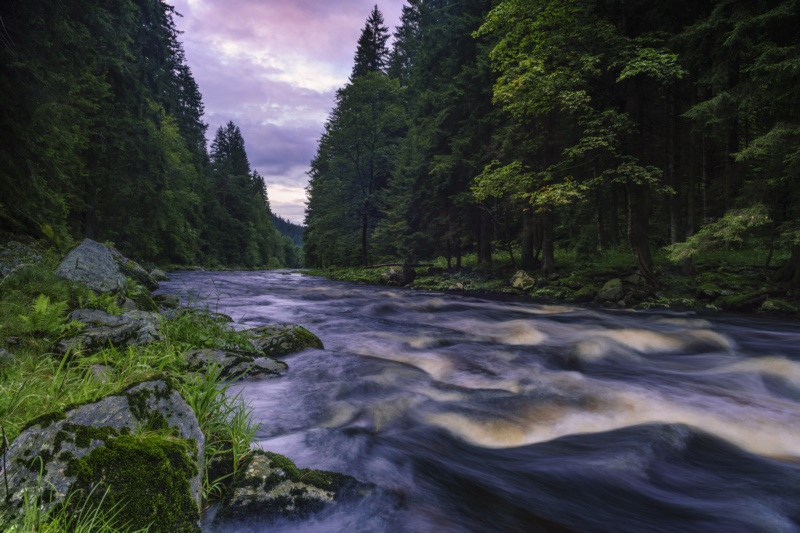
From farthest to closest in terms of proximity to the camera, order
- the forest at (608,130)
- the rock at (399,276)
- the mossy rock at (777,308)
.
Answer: the rock at (399,276) → the mossy rock at (777,308) → the forest at (608,130)

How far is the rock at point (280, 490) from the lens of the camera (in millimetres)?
2393

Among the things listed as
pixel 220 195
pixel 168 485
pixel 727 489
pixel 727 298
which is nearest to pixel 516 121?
pixel 727 298

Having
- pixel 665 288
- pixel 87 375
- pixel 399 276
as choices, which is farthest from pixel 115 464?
pixel 399 276

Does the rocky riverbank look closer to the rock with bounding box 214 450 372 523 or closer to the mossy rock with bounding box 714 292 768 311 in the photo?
the rock with bounding box 214 450 372 523

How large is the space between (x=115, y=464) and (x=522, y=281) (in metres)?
15.5

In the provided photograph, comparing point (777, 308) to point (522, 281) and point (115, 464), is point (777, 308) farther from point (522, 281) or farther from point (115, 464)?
point (115, 464)

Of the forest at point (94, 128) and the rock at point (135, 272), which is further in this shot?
the rock at point (135, 272)

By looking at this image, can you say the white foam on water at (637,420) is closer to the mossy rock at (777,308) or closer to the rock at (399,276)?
the mossy rock at (777,308)

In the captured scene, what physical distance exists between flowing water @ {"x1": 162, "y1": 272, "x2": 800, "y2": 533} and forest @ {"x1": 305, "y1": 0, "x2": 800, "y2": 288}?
4.45 metres

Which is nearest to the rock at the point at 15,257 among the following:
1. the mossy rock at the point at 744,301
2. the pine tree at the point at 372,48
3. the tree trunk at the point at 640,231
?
the tree trunk at the point at 640,231

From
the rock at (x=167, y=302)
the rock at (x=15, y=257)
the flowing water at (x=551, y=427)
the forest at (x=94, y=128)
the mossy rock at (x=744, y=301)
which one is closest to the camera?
the flowing water at (x=551, y=427)

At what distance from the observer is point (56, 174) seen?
10055 millimetres

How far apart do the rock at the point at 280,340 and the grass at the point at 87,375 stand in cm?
37

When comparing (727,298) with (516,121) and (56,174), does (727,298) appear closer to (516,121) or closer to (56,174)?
(516,121)
